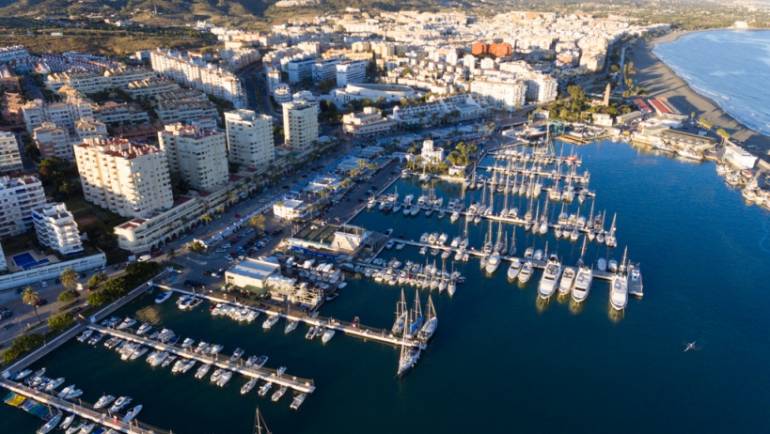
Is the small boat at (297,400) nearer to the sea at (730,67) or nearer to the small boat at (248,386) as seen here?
the small boat at (248,386)

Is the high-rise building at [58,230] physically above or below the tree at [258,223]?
above

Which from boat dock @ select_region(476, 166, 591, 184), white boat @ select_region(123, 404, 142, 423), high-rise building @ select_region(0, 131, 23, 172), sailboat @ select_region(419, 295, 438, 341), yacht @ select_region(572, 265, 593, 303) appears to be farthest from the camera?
boat dock @ select_region(476, 166, 591, 184)

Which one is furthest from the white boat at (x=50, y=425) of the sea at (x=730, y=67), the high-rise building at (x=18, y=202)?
the sea at (x=730, y=67)

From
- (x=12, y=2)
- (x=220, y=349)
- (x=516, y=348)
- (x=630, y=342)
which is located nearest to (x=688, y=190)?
(x=630, y=342)

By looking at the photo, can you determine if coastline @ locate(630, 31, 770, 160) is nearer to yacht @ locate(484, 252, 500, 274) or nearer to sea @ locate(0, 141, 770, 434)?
sea @ locate(0, 141, 770, 434)

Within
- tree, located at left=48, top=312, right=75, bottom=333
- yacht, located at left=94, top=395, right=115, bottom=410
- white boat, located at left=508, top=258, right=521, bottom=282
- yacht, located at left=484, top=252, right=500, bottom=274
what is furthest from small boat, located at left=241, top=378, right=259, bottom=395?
white boat, located at left=508, top=258, right=521, bottom=282

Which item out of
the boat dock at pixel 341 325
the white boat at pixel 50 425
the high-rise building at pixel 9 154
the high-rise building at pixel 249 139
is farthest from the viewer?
the high-rise building at pixel 249 139
